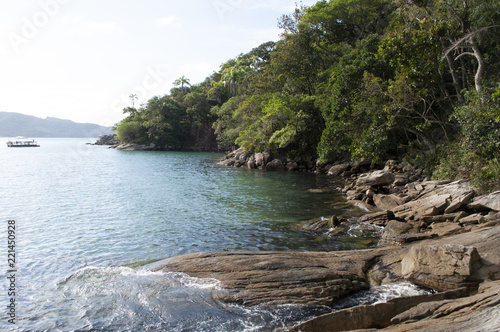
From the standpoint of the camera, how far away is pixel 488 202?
11.9 m

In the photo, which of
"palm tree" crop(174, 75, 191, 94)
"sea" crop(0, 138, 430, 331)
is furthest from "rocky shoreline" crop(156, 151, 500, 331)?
"palm tree" crop(174, 75, 191, 94)

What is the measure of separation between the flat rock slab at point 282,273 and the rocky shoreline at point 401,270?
0.02 metres

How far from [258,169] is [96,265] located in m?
28.1

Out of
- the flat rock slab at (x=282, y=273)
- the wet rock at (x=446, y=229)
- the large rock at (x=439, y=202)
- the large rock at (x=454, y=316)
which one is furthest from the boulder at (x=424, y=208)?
the large rock at (x=454, y=316)

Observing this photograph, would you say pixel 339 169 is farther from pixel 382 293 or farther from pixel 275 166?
pixel 382 293

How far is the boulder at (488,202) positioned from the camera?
456 inches

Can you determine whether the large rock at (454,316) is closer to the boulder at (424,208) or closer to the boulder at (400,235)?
the boulder at (400,235)

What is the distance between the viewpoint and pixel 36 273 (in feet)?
30.8

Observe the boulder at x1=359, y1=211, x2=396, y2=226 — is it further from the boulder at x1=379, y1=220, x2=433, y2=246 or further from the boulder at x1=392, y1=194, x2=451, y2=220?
the boulder at x1=379, y1=220, x2=433, y2=246

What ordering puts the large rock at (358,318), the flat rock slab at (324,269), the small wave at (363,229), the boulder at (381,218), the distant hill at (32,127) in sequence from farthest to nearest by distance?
the distant hill at (32,127), the boulder at (381,218), the small wave at (363,229), the flat rock slab at (324,269), the large rock at (358,318)

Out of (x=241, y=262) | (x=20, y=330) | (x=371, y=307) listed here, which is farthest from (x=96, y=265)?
(x=371, y=307)

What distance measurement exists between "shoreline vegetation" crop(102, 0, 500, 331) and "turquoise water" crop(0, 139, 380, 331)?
83 cm

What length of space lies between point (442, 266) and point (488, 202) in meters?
6.28

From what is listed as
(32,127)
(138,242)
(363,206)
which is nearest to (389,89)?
(363,206)
